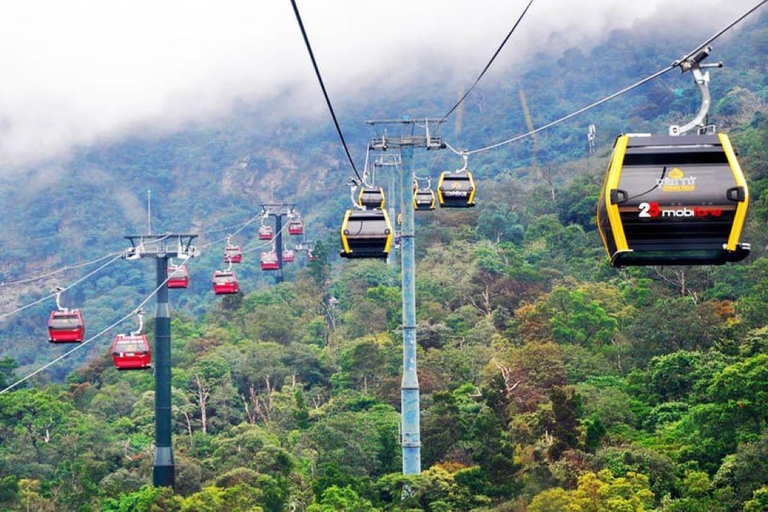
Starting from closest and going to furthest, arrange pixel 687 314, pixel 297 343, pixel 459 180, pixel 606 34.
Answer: pixel 459 180 → pixel 687 314 → pixel 297 343 → pixel 606 34

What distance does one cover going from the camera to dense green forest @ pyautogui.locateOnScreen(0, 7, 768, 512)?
28844mm

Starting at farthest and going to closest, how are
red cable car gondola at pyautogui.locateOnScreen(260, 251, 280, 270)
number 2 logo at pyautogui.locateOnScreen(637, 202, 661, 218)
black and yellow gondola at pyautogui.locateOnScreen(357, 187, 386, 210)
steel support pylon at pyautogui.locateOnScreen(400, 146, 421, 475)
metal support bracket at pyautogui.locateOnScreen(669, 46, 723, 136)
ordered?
1. red cable car gondola at pyautogui.locateOnScreen(260, 251, 280, 270)
2. black and yellow gondola at pyautogui.locateOnScreen(357, 187, 386, 210)
3. steel support pylon at pyautogui.locateOnScreen(400, 146, 421, 475)
4. number 2 logo at pyautogui.locateOnScreen(637, 202, 661, 218)
5. metal support bracket at pyautogui.locateOnScreen(669, 46, 723, 136)

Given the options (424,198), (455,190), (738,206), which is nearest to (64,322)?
(455,190)

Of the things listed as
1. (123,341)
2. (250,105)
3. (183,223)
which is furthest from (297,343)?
(250,105)

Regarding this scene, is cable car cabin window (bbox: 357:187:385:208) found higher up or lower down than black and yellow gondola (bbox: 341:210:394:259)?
higher up

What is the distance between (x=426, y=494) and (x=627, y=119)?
81244mm

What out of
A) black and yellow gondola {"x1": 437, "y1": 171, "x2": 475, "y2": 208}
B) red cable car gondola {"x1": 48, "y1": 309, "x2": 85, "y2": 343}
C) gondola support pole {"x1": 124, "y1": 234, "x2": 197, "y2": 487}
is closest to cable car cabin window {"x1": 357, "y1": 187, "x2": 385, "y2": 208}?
black and yellow gondola {"x1": 437, "y1": 171, "x2": 475, "y2": 208}

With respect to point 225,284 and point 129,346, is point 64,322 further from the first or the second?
point 225,284

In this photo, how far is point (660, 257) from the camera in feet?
32.7

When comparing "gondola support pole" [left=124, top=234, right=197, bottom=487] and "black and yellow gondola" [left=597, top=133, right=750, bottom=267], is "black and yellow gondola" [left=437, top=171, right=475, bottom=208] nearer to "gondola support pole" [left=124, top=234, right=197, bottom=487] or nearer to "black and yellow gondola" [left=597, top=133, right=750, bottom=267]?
"gondola support pole" [left=124, top=234, right=197, bottom=487]

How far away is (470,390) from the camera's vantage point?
4000cm

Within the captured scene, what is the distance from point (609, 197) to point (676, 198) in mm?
475

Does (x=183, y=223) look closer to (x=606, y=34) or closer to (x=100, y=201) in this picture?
(x=100, y=201)

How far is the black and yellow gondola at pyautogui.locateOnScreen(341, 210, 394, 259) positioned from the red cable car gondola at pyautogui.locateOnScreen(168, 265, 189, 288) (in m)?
18.2
